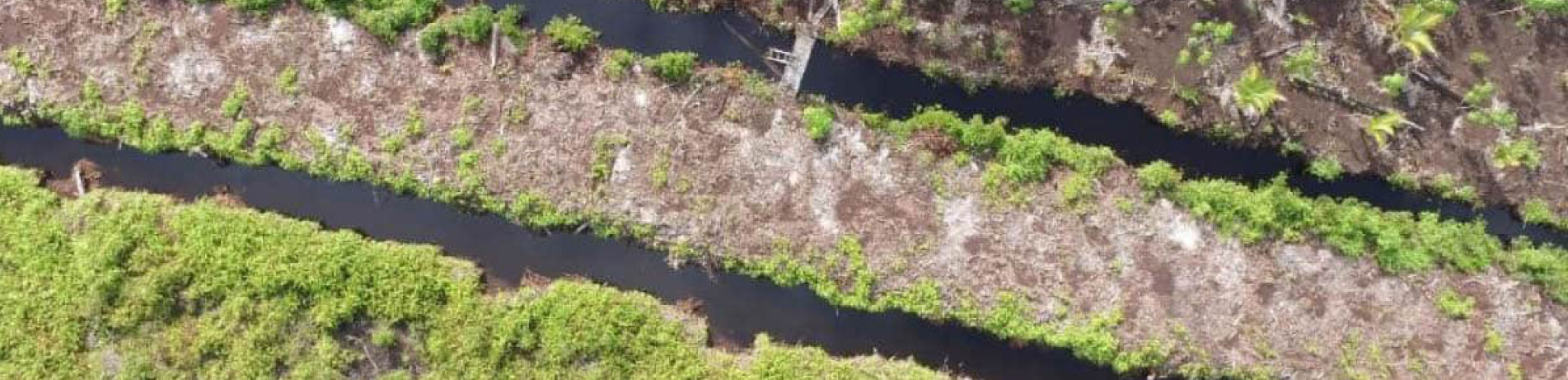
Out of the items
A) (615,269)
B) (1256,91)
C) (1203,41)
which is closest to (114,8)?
(615,269)

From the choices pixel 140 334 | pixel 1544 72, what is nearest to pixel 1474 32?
pixel 1544 72

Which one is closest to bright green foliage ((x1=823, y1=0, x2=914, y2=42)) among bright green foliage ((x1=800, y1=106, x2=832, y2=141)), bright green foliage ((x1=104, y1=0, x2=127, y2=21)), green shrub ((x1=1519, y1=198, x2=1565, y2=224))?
bright green foliage ((x1=800, y1=106, x2=832, y2=141))

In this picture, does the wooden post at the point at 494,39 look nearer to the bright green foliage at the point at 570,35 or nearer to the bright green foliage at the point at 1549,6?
the bright green foliage at the point at 570,35

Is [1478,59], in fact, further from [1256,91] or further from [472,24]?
[472,24]

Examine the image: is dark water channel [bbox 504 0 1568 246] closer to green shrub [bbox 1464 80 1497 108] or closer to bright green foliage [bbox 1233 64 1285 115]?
bright green foliage [bbox 1233 64 1285 115]

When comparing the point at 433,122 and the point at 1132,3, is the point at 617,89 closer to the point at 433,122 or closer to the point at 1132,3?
the point at 433,122

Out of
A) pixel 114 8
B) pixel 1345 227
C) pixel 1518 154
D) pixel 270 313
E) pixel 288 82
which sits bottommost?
pixel 270 313
